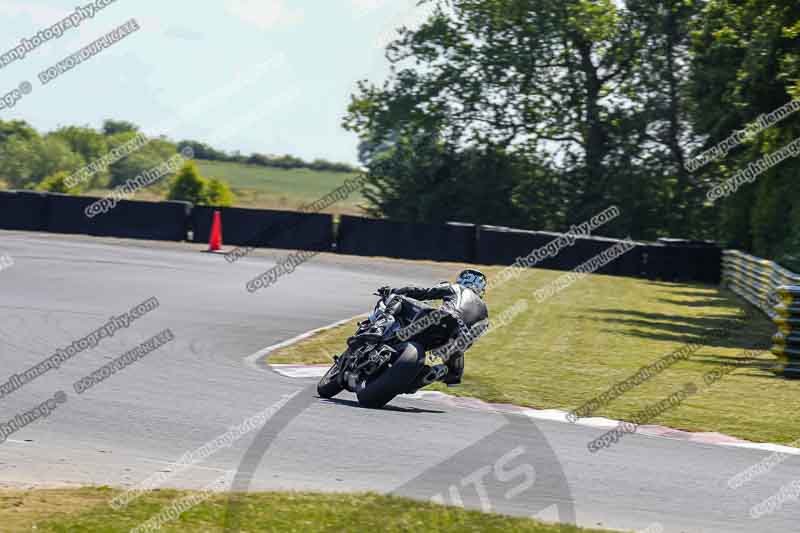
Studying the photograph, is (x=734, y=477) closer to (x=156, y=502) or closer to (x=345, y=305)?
(x=156, y=502)

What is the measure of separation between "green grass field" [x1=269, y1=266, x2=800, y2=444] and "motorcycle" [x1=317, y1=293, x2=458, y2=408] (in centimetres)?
180

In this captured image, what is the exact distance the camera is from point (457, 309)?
12.1 m

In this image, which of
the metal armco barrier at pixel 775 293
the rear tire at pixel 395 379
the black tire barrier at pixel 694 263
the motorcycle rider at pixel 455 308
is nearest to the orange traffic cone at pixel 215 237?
the black tire barrier at pixel 694 263

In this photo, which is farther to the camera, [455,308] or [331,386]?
[331,386]

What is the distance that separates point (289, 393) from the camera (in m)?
13.0

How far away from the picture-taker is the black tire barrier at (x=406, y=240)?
1470 inches

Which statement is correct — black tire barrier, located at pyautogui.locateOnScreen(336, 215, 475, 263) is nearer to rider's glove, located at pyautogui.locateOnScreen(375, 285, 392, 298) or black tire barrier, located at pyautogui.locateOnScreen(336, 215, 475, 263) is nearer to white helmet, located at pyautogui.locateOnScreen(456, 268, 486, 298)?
white helmet, located at pyautogui.locateOnScreen(456, 268, 486, 298)

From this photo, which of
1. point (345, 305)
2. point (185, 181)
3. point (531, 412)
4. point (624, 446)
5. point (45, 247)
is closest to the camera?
point (624, 446)

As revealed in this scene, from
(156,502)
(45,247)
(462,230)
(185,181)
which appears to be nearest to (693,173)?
(462,230)

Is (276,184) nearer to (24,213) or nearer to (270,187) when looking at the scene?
(270,187)

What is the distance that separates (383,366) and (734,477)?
3.33 m

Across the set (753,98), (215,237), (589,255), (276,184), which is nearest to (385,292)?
(753,98)

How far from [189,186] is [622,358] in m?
37.2

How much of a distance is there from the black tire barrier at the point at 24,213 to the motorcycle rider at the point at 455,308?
27631mm
